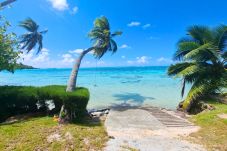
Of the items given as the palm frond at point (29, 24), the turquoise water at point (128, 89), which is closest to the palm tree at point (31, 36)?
the palm frond at point (29, 24)

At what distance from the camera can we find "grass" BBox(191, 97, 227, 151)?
618 cm

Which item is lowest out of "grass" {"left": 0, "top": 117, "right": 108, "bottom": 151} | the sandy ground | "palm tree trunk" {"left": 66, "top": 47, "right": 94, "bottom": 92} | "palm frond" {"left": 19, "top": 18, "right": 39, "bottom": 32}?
the sandy ground

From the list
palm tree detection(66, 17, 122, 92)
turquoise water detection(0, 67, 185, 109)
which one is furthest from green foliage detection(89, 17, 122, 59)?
turquoise water detection(0, 67, 185, 109)

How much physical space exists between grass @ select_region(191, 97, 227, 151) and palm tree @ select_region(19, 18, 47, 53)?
2178 cm

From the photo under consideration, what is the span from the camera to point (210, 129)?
7680mm

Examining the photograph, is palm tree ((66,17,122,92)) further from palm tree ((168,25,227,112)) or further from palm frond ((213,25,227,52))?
palm frond ((213,25,227,52))

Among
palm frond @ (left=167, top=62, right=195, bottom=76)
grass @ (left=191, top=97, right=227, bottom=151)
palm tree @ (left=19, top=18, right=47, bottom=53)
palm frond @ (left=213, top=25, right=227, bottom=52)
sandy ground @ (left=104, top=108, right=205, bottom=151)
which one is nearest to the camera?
sandy ground @ (left=104, top=108, right=205, bottom=151)

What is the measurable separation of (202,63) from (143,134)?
7813mm

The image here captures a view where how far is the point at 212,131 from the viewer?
7445 millimetres

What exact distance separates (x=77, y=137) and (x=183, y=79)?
8834mm

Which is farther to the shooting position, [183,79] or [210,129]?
[183,79]

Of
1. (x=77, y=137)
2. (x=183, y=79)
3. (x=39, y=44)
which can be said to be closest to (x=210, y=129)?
(x=77, y=137)

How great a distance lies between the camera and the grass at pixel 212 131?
6.18m

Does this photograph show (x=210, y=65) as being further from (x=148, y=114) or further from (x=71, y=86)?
(x=71, y=86)
